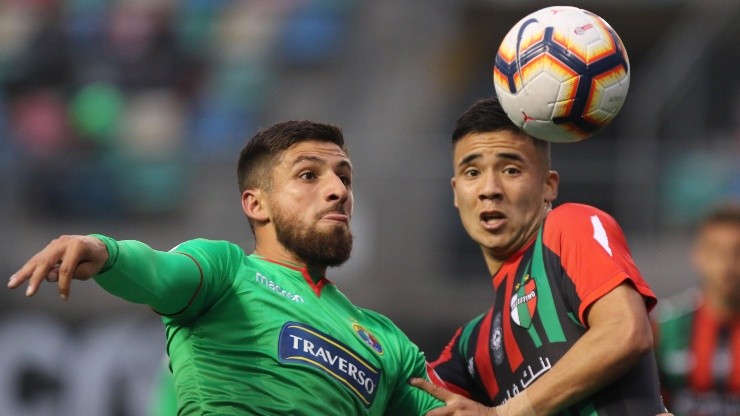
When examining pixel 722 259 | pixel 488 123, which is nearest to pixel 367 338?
pixel 488 123

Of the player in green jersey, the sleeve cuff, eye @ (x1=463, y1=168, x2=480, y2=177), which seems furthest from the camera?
eye @ (x1=463, y1=168, x2=480, y2=177)

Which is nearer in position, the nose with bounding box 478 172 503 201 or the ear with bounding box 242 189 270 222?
the ear with bounding box 242 189 270 222

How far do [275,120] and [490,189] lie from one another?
8823 mm

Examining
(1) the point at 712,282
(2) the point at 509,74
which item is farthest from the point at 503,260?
(1) the point at 712,282

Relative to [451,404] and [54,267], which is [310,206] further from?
[54,267]

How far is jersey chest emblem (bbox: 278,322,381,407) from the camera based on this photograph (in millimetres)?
4938

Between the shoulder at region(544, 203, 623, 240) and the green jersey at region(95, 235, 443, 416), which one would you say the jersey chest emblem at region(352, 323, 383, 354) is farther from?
the shoulder at region(544, 203, 623, 240)

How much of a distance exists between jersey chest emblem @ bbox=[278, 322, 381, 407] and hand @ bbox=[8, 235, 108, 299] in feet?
3.40

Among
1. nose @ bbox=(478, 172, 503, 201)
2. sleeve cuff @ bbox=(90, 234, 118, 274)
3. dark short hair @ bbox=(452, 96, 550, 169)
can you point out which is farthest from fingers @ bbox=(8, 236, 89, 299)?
dark short hair @ bbox=(452, 96, 550, 169)

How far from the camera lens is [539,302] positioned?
206 inches

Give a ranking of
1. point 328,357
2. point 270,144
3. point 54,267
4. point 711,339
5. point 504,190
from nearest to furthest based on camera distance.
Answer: point 54,267 < point 328,357 < point 270,144 < point 504,190 < point 711,339

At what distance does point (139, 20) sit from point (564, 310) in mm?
10647

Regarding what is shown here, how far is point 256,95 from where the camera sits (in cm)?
1452

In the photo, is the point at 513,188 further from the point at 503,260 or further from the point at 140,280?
the point at 140,280
